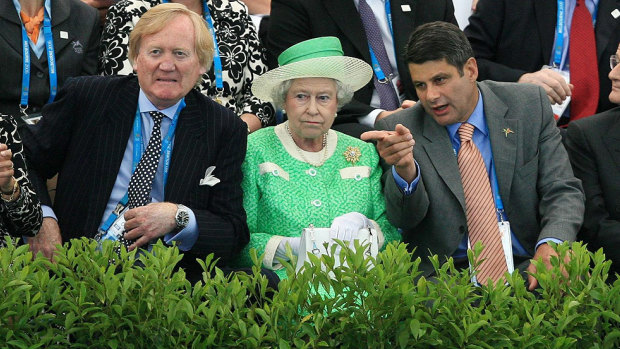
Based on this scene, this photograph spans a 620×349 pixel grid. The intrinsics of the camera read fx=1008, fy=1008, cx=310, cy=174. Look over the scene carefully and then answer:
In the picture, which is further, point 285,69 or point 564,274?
point 285,69

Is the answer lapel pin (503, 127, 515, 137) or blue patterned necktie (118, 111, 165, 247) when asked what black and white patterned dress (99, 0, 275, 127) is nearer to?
blue patterned necktie (118, 111, 165, 247)

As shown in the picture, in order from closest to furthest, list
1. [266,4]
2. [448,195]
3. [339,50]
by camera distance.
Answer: [448,195] → [339,50] → [266,4]

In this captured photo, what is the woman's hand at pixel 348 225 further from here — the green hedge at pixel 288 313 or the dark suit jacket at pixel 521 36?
the dark suit jacket at pixel 521 36

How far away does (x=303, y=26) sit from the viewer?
20.9 feet

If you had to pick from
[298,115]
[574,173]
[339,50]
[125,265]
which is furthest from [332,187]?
[125,265]

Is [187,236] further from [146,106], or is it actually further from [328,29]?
[328,29]

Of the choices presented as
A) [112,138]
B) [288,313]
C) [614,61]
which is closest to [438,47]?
[614,61]

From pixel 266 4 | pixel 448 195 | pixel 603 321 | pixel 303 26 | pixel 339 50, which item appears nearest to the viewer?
pixel 603 321

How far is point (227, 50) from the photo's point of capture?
6.21 m

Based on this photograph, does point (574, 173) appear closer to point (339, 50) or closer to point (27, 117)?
point (339, 50)

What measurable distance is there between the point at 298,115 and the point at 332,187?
0.42 metres

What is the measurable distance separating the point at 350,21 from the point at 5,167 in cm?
281

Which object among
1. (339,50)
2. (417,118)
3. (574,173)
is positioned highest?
(339,50)

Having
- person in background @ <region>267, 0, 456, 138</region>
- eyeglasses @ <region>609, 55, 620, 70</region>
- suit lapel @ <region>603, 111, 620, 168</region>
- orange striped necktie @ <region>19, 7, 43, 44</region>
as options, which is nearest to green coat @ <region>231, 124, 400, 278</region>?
person in background @ <region>267, 0, 456, 138</region>
